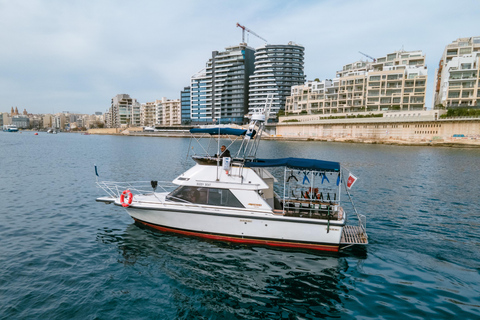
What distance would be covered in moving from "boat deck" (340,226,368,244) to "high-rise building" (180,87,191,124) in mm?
161097

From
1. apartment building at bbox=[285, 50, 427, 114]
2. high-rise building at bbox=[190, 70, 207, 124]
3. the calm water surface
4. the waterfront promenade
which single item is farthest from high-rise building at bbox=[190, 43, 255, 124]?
the calm water surface

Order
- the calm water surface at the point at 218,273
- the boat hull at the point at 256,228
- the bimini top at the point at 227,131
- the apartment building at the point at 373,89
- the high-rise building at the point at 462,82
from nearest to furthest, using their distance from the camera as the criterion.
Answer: the calm water surface at the point at 218,273 → the boat hull at the point at 256,228 → the bimini top at the point at 227,131 → the high-rise building at the point at 462,82 → the apartment building at the point at 373,89

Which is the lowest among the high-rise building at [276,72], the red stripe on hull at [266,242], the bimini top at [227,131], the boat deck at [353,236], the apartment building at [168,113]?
the red stripe on hull at [266,242]

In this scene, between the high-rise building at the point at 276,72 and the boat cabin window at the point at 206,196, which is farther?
the high-rise building at the point at 276,72

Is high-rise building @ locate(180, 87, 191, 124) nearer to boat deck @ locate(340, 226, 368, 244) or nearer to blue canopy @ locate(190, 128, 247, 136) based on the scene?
blue canopy @ locate(190, 128, 247, 136)

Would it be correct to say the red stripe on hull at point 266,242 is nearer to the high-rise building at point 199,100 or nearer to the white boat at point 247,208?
the white boat at point 247,208

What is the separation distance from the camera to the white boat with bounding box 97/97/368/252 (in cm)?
1211

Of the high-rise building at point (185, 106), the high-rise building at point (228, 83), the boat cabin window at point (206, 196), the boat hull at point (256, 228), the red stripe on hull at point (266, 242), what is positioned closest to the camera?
the boat hull at point (256, 228)

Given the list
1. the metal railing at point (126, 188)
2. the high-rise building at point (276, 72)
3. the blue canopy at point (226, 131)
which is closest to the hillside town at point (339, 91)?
the high-rise building at point (276, 72)

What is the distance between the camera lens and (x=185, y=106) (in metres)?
170

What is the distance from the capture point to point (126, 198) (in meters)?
13.8

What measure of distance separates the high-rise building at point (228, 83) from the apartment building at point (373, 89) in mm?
29351

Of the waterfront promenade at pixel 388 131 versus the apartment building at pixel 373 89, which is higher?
the apartment building at pixel 373 89

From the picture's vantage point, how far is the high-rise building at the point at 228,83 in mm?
145000
